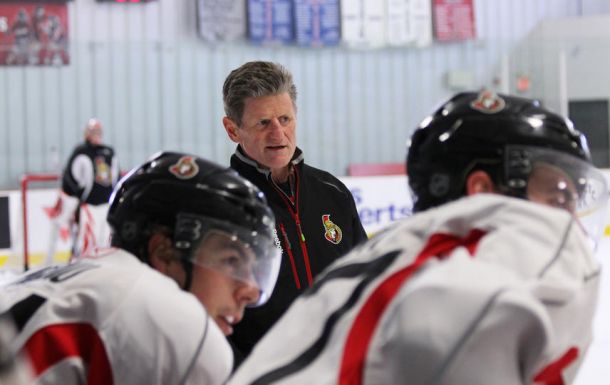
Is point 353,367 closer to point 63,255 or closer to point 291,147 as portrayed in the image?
point 291,147

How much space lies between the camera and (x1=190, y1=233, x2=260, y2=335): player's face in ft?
4.20

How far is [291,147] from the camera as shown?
2.15 meters

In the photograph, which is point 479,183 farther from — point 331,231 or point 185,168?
point 331,231

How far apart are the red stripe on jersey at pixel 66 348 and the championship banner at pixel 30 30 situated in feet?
25.1

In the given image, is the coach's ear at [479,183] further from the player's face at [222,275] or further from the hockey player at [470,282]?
the player's face at [222,275]

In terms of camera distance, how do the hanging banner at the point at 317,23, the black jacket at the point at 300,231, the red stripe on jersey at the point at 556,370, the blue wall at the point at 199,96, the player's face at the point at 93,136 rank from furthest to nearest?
the hanging banner at the point at 317,23
the blue wall at the point at 199,96
the player's face at the point at 93,136
the black jacket at the point at 300,231
the red stripe on jersey at the point at 556,370

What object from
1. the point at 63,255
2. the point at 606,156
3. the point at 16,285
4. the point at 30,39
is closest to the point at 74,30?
the point at 30,39

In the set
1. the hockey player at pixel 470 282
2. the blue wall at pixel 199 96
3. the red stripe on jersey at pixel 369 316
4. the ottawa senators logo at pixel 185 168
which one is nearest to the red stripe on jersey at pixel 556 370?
the hockey player at pixel 470 282

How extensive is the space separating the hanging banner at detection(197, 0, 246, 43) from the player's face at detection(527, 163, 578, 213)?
842cm

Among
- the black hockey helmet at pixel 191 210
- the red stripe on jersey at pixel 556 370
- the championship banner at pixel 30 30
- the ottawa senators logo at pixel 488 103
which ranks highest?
the championship banner at pixel 30 30

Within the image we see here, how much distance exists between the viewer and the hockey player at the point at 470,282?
802mm

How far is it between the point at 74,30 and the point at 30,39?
1.82 ft

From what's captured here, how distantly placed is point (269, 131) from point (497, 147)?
1.09 metres

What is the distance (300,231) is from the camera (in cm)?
211
